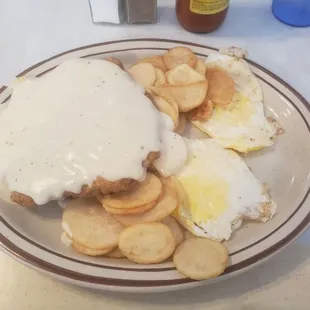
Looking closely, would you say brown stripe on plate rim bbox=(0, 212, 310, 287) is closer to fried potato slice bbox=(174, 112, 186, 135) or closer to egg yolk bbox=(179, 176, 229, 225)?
egg yolk bbox=(179, 176, 229, 225)

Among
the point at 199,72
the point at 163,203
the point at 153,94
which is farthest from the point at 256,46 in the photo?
the point at 163,203

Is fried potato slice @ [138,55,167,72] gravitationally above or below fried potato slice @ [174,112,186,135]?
above

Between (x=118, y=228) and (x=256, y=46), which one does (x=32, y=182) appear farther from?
(x=256, y=46)

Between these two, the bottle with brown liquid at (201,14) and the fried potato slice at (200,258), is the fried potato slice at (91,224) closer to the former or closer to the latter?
the fried potato slice at (200,258)

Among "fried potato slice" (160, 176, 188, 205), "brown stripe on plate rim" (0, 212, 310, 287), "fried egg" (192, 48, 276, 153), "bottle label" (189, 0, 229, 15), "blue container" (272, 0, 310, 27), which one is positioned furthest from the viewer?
"blue container" (272, 0, 310, 27)

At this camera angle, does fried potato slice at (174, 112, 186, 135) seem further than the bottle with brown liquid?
No

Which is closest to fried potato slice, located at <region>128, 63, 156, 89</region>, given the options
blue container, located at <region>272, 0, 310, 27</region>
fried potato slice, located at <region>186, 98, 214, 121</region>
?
fried potato slice, located at <region>186, 98, 214, 121</region>

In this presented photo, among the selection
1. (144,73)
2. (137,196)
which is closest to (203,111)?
(144,73)
